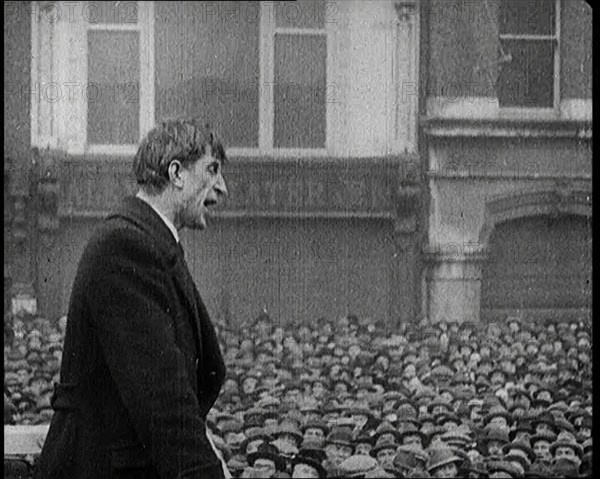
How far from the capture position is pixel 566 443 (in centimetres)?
477

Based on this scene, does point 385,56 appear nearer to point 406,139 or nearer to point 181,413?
point 406,139

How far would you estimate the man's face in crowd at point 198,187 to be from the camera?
7.40 ft

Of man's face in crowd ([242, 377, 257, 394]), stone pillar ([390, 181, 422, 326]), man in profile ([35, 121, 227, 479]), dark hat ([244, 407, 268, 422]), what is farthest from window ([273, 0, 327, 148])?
man in profile ([35, 121, 227, 479])

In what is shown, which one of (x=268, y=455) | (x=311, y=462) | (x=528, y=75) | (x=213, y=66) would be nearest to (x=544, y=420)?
(x=311, y=462)

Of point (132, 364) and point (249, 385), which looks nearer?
point (132, 364)

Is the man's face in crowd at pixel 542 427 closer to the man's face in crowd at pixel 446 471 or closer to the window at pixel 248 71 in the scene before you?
the man's face in crowd at pixel 446 471

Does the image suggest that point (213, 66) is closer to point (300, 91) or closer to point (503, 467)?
point (300, 91)

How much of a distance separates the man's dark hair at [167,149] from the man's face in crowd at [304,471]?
2681mm

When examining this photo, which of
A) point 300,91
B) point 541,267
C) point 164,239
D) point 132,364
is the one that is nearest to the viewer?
point 132,364

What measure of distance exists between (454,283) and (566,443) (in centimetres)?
→ 79

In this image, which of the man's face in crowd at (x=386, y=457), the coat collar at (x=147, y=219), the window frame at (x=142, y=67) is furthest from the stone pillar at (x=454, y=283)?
the coat collar at (x=147, y=219)

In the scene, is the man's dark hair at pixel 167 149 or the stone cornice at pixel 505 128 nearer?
the man's dark hair at pixel 167 149

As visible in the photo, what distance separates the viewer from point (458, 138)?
4820 millimetres

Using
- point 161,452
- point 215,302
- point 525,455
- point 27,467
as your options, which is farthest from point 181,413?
point 525,455
